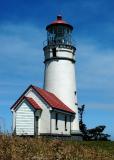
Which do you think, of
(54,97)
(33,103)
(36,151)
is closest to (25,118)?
(33,103)

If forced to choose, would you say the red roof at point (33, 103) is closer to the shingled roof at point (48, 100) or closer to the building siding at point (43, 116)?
the shingled roof at point (48, 100)

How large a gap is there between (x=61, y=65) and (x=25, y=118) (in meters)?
6.40

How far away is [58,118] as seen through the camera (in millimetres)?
35062

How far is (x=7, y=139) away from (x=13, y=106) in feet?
80.8

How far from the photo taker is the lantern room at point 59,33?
38438 mm

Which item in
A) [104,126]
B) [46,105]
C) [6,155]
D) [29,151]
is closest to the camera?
[6,155]

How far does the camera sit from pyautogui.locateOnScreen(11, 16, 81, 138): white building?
33.9 meters

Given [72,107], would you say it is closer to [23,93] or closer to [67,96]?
[67,96]

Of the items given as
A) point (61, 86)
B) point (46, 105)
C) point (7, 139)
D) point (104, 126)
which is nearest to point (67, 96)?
point (61, 86)

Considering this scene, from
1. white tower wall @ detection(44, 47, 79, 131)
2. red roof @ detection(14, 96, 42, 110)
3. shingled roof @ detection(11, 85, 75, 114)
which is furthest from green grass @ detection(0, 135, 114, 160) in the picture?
white tower wall @ detection(44, 47, 79, 131)

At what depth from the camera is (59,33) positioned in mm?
38938

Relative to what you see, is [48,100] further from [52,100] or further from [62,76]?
[62,76]

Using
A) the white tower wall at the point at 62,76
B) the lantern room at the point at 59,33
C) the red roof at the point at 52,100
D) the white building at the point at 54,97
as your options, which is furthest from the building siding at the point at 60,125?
the lantern room at the point at 59,33

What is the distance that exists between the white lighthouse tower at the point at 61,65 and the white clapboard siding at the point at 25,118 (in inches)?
164
